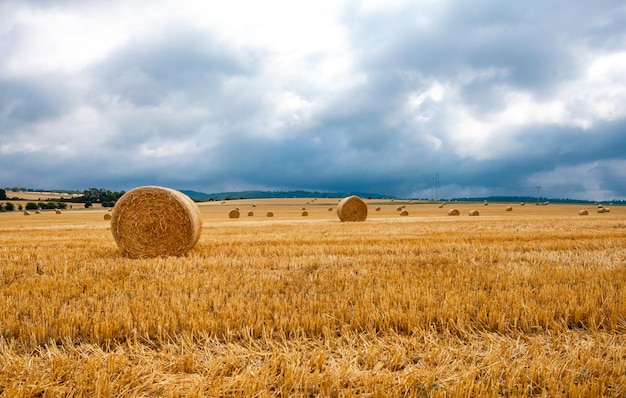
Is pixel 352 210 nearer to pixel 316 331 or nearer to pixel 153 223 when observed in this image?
pixel 153 223

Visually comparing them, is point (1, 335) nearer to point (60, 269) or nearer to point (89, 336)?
point (89, 336)

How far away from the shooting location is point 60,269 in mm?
7516

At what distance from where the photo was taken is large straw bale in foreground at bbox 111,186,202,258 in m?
10.4

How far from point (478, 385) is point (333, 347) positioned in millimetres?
1350

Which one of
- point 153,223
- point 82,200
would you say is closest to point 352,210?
point 153,223

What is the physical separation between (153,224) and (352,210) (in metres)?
17.3

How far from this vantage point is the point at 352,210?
2658 cm

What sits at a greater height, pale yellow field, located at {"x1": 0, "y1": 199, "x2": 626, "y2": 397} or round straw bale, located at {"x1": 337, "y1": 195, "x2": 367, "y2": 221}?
round straw bale, located at {"x1": 337, "y1": 195, "x2": 367, "y2": 221}

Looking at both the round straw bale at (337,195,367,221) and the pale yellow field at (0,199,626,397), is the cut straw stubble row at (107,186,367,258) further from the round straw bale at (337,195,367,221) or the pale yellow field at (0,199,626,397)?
the round straw bale at (337,195,367,221)

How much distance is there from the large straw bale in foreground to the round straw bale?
52.6 ft

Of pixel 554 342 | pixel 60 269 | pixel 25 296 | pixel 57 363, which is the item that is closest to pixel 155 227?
pixel 60 269

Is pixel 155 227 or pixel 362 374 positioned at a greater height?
pixel 155 227

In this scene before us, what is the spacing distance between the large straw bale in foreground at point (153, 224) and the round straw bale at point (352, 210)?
16033 mm

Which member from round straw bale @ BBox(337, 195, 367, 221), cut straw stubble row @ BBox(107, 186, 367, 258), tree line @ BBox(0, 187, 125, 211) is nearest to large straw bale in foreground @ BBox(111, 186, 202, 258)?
cut straw stubble row @ BBox(107, 186, 367, 258)
